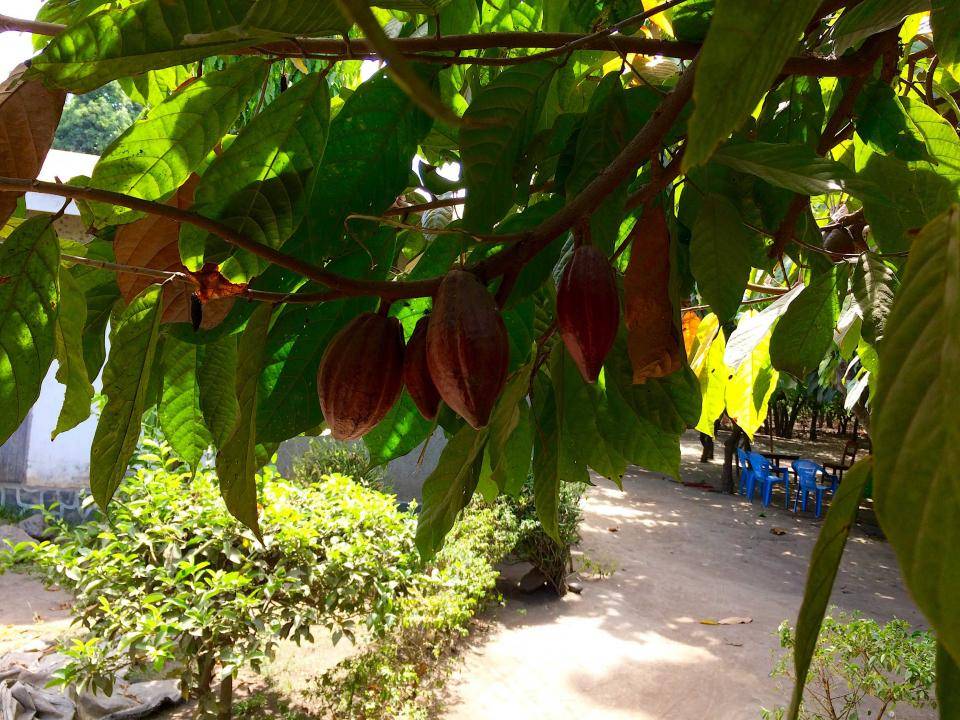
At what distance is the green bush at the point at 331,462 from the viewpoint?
18.9 feet

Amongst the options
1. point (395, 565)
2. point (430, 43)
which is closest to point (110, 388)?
point (430, 43)

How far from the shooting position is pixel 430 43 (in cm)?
53

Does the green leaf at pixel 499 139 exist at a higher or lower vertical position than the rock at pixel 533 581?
higher

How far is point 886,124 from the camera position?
78 centimetres

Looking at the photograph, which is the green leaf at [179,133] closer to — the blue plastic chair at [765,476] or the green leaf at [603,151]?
the green leaf at [603,151]

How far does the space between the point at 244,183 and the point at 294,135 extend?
0.06 meters

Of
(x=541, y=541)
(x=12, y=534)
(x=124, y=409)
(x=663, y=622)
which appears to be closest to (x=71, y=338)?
(x=124, y=409)

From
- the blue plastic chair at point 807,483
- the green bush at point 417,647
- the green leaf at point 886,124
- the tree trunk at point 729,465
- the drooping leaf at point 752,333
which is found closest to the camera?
the green leaf at point 886,124

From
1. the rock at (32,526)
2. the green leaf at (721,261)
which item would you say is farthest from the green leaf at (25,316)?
the rock at (32,526)

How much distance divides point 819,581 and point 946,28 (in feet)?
1.85

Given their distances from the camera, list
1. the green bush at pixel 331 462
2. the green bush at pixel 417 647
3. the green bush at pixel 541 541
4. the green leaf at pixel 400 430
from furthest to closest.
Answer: the green bush at pixel 331 462 < the green bush at pixel 541 541 < the green bush at pixel 417 647 < the green leaf at pixel 400 430

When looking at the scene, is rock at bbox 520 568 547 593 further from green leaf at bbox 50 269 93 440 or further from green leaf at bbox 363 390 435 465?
green leaf at bbox 50 269 93 440

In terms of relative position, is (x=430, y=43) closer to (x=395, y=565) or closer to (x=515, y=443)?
(x=515, y=443)

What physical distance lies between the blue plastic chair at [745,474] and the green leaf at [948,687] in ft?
31.3
